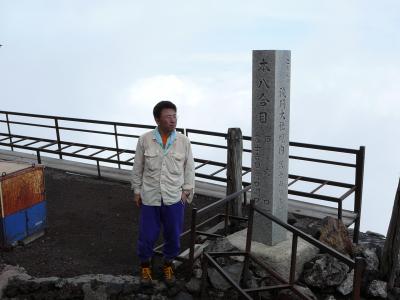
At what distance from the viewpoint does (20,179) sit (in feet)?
21.3

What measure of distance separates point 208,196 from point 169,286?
3497mm

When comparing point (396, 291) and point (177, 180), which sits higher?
point (177, 180)

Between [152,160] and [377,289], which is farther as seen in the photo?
[377,289]

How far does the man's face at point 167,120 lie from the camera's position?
491 cm

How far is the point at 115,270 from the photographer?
5.98 meters

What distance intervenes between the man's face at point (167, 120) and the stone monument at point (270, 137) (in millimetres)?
1198

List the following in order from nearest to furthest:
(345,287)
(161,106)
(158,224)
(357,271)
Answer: (357,271)
(161,106)
(158,224)
(345,287)

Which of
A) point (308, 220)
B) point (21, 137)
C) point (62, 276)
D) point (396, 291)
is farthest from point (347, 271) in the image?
point (21, 137)

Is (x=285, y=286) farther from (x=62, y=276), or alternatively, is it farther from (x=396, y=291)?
(x=62, y=276)

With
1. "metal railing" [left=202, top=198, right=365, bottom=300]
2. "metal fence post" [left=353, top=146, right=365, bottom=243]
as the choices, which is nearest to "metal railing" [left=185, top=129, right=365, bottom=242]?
"metal fence post" [left=353, top=146, right=365, bottom=243]

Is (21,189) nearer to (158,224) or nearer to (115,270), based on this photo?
(115,270)

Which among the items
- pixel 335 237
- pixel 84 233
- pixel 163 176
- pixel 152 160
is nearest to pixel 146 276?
pixel 163 176

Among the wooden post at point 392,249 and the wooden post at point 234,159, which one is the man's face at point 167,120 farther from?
the wooden post at point 392,249

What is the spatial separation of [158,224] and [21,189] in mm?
2319
